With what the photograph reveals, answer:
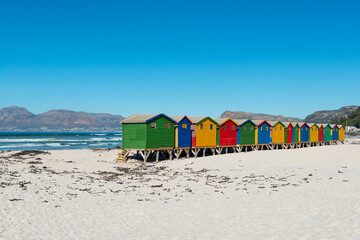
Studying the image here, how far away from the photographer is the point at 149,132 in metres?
29.0

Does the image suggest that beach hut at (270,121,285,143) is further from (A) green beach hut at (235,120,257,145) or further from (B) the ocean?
(B) the ocean

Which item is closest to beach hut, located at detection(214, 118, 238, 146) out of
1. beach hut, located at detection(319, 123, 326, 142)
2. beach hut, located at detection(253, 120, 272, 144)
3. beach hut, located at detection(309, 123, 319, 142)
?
beach hut, located at detection(253, 120, 272, 144)

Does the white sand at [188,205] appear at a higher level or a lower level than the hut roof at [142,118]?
→ lower

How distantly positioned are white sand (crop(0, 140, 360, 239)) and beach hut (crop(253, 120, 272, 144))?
1899cm

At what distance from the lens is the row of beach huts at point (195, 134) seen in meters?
29.4

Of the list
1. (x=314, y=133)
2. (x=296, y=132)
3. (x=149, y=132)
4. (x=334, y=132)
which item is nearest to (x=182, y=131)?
(x=149, y=132)

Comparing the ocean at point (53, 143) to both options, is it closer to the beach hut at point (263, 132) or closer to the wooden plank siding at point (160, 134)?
the beach hut at point (263, 132)

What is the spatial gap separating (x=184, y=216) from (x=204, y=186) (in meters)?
6.17

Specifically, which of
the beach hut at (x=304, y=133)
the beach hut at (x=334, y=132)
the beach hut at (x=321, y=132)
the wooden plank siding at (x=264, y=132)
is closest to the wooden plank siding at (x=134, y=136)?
the wooden plank siding at (x=264, y=132)

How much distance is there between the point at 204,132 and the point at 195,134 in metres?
1.35

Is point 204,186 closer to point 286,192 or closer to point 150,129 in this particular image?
point 286,192

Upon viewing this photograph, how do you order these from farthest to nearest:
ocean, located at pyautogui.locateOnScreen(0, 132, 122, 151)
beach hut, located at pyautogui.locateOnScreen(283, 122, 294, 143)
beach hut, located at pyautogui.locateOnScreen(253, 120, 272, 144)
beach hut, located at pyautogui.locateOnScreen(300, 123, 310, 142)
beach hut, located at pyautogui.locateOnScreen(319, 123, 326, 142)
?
ocean, located at pyautogui.locateOnScreen(0, 132, 122, 151) < beach hut, located at pyautogui.locateOnScreen(319, 123, 326, 142) < beach hut, located at pyautogui.locateOnScreen(300, 123, 310, 142) < beach hut, located at pyautogui.locateOnScreen(283, 122, 294, 143) < beach hut, located at pyautogui.locateOnScreen(253, 120, 272, 144)

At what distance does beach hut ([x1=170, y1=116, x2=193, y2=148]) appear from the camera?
31.4 meters

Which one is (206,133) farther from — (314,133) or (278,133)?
(314,133)
